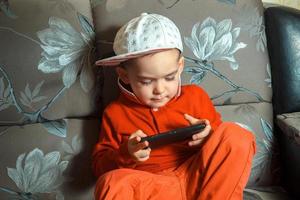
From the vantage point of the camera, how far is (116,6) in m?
1.28

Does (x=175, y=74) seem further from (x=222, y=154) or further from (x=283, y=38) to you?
(x=283, y=38)

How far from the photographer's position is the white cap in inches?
43.4

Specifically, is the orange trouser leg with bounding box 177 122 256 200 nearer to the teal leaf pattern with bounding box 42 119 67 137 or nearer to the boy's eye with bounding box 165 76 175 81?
the boy's eye with bounding box 165 76 175 81

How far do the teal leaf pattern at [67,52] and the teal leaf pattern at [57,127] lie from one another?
0.37 ft

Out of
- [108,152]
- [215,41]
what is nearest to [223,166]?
[108,152]

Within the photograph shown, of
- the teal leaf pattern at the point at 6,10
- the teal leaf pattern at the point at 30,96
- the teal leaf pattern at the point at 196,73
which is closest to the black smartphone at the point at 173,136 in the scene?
the teal leaf pattern at the point at 196,73

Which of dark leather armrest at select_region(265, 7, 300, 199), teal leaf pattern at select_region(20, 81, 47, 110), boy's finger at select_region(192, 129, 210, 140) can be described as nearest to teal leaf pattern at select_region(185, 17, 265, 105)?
dark leather armrest at select_region(265, 7, 300, 199)

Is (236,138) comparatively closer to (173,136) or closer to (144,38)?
(173,136)

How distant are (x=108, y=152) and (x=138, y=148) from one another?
0.13 meters

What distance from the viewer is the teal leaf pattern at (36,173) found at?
1232 mm

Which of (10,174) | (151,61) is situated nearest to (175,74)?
(151,61)

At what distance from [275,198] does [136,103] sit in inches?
19.1

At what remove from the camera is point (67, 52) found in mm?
1255

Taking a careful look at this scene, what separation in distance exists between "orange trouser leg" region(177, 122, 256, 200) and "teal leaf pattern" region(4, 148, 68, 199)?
387 millimetres
